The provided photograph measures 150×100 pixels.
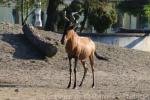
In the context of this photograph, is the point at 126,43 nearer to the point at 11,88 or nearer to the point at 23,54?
the point at 23,54

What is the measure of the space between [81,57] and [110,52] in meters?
8.60

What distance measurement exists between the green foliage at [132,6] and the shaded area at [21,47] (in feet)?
118

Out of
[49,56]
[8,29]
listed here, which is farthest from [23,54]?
[8,29]

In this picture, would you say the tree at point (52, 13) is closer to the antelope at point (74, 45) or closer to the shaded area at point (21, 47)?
the shaded area at point (21, 47)

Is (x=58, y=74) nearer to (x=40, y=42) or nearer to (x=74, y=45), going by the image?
(x=40, y=42)

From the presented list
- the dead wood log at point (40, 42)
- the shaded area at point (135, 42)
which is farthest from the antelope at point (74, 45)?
the shaded area at point (135, 42)

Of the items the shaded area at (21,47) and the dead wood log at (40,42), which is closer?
the dead wood log at (40,42)

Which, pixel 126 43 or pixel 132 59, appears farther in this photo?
pixel 126 43

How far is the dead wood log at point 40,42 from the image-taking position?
76.4ft

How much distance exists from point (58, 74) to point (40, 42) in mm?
2470

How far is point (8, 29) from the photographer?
→ 26.6m

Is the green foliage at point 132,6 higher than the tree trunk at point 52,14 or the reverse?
the reverse

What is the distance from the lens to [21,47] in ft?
79.9

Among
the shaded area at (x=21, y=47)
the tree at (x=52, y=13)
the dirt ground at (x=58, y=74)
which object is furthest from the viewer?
the tree at (x=52, y=13)
